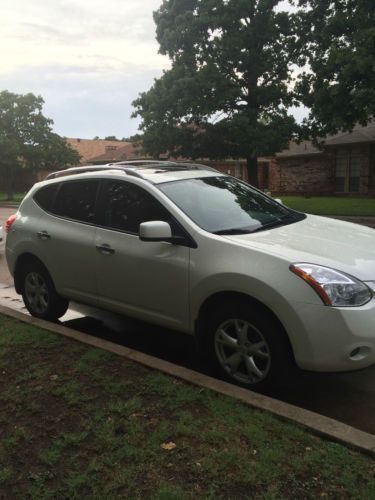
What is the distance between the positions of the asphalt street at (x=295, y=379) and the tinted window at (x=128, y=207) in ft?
3.99

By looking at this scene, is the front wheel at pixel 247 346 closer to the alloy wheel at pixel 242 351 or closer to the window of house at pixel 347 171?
the alloy wheel at pixel 242 351

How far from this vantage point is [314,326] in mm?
3367

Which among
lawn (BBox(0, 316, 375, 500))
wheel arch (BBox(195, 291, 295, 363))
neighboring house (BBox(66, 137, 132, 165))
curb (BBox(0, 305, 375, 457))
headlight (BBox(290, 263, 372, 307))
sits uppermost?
neighboring house (BBox(66, 137, 132, 165))

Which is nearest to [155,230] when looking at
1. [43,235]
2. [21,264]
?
[43,235]

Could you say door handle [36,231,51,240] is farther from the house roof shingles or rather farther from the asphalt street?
the house roof shingles

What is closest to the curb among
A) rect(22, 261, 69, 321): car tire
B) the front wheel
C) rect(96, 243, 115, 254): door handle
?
the front wheel

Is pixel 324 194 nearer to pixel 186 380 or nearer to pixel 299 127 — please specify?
pixel 299 127

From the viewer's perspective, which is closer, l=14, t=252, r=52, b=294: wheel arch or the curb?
the curb

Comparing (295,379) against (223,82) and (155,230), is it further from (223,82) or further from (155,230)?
(223,82)

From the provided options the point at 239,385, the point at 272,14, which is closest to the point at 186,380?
the point at 239,385

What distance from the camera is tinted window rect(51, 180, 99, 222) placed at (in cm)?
504

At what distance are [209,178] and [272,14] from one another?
19.5m

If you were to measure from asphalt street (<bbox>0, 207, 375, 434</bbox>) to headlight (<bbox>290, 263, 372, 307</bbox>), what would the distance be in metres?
0.61

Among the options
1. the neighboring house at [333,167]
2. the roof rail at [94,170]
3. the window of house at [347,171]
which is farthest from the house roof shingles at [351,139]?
the roof rail at [94,170]
